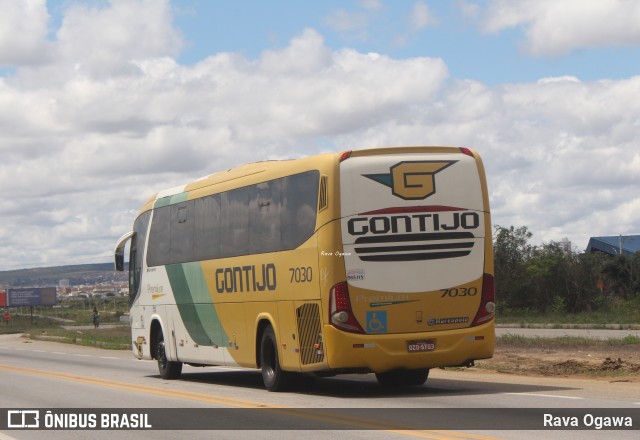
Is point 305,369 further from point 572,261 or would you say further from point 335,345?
point 572,261

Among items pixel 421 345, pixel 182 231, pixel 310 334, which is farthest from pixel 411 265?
pixel 182 231

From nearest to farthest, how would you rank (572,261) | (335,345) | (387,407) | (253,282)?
(387,407)
(335,345)
(253,282)
(572,261)

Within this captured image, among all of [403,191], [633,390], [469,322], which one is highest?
[403,191]

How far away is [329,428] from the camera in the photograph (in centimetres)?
1309

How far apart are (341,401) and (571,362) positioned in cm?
809

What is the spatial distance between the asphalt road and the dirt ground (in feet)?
2.64

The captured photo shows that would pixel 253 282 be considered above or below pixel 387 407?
above

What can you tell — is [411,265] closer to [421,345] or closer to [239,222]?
[421,345]

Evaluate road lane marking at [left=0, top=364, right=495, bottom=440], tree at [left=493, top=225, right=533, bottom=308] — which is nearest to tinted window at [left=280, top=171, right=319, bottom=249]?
road lane marking at [left=0, top=364, right=495, bottom=440]

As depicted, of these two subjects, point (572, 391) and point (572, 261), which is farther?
point (572, 261)

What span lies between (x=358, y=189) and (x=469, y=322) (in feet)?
8.67

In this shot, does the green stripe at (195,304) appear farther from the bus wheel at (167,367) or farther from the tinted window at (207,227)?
the bus wheel at (167,367)

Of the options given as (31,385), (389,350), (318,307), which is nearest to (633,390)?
(389,350)

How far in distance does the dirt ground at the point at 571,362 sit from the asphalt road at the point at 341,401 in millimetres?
806
